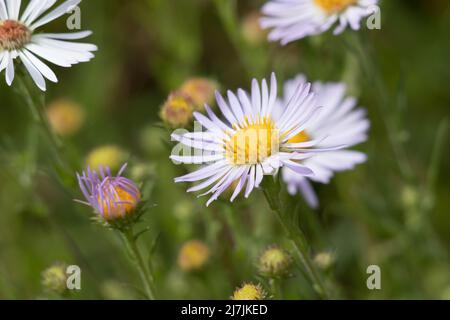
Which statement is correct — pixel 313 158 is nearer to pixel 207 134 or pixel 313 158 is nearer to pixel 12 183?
pixel 207 134

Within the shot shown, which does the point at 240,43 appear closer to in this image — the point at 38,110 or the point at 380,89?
the point at 380,89

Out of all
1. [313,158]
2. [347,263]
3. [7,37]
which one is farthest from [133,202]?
[347,263]

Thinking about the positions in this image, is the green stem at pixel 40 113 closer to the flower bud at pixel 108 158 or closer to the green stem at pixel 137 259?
the flower bud at pixel 108 158

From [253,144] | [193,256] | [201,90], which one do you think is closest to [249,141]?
[253,144]

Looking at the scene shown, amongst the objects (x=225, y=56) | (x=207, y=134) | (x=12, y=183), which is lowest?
(x=207, y=134)

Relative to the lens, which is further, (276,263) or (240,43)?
(240,43)

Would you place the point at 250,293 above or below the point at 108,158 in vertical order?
below
